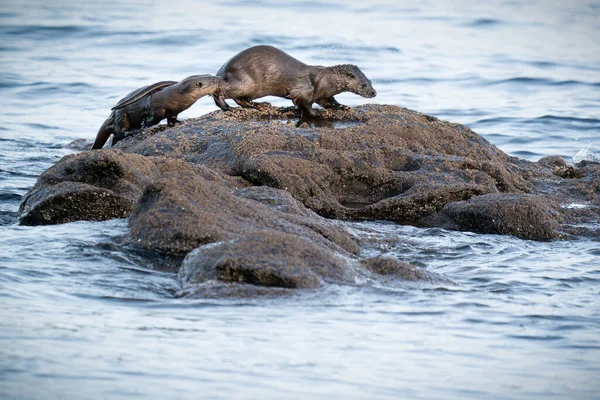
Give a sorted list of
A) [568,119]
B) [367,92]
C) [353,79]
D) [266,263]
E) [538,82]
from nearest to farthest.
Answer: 1. [266,263]
2. [353,79]
3. [367,92]
4. [568,119]
5. [538,82]

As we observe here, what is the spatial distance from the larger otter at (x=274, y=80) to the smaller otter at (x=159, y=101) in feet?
0.59

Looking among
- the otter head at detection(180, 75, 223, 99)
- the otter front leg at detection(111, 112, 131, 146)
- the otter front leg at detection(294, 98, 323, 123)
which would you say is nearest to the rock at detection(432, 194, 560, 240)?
the otter front leg at detection(294, 98, 323, 123)

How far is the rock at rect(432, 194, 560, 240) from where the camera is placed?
7066mm

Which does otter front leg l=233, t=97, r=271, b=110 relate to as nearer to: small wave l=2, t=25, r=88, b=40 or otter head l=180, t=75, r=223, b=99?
otter head l=180, t=75, r=223, b=99

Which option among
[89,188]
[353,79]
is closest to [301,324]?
[89,188]

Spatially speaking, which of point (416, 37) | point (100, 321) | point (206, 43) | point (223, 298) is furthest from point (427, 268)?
point (416, 37)

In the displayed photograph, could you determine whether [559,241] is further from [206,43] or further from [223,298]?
[206,43]

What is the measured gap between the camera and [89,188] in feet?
21.5

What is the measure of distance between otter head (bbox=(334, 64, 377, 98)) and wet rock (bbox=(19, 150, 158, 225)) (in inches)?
120

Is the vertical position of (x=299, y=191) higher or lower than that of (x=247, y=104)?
lower

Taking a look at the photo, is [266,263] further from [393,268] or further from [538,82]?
[538,82]

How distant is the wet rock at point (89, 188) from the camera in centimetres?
657

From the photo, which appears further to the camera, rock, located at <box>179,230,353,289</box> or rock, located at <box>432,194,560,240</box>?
rock, located at <box>432,194,560,240</box>

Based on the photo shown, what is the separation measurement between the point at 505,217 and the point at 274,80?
291cm
